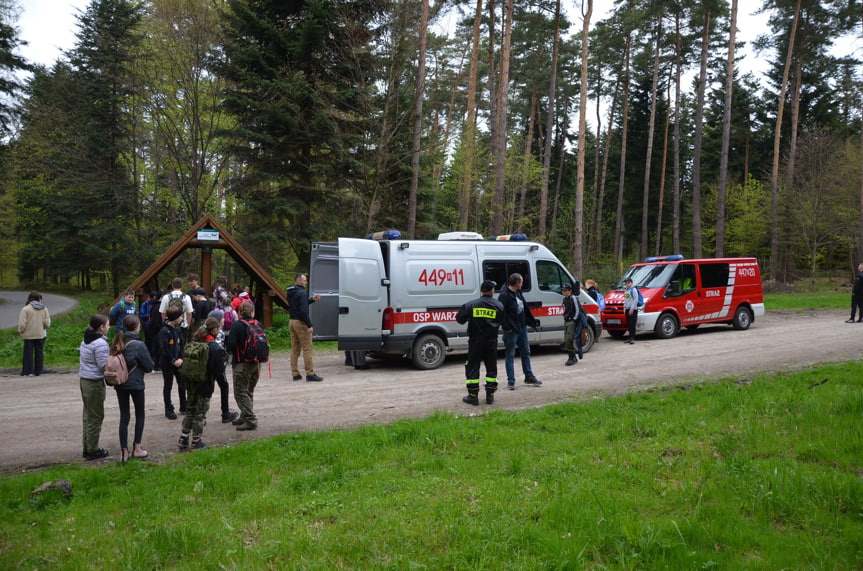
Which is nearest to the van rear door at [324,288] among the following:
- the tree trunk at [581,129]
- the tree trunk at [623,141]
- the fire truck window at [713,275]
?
the fire truck window at [713,275]

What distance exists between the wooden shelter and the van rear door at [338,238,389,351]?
3947 millimetres

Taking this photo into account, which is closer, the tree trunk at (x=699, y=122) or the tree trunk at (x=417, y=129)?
the tree trunk at (x=417, y=129)

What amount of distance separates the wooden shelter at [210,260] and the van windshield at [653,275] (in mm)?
10338

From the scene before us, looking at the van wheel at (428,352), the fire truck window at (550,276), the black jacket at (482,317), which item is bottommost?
the van wheel at (428,352)

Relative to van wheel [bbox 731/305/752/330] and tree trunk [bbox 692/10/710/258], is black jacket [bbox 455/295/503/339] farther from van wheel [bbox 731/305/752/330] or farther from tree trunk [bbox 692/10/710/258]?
tree trunk [bbox 692/10/710/258]

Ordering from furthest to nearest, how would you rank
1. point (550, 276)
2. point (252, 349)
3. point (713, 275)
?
point (713, 275) < point (550, 276) < point (252, 349)

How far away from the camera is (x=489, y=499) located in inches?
172

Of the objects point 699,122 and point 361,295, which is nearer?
point 361,295

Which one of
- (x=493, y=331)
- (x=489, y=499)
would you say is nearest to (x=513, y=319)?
(x=493, y=331)

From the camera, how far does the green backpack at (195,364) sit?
6090mm

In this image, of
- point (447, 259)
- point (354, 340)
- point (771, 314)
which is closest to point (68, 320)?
point (354, 340)

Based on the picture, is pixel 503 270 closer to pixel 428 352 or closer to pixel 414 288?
pixel 414 288

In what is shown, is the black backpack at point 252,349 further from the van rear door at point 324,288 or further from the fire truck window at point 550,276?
the fire truck window at point 550,276

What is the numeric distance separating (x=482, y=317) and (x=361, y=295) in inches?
134
